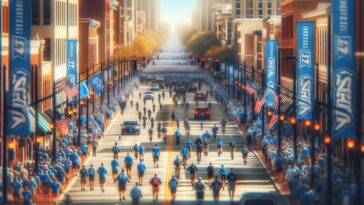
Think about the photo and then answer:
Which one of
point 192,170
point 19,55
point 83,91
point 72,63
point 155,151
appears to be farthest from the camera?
point 72,63

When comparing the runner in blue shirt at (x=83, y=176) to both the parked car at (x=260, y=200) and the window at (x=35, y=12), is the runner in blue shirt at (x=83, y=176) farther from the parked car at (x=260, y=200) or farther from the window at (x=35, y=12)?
the window at (x=35, y=12)

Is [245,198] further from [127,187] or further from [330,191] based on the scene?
[127,187]

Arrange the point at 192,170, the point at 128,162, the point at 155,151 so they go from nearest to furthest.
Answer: the point at 192,170 < the point at 128,162 < the point at 155,151

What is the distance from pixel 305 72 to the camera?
69375 millimetres

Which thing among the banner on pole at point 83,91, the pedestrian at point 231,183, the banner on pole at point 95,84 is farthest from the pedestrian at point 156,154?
the banner on pole at point 95,84

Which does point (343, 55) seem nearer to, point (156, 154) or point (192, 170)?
point (192, 170)

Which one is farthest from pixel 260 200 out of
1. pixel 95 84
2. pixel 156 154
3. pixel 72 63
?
pixel 95 84

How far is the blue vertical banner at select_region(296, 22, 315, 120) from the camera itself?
6556 cm

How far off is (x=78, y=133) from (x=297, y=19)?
40.3 metres

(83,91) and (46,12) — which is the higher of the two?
(46,12)

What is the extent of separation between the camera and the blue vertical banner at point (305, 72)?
215ft

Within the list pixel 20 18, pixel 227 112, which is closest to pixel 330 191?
pixel 20 18

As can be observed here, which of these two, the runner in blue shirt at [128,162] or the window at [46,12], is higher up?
the window at [46,12]

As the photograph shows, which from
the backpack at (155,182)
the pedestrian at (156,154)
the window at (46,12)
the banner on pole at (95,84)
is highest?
the window at (46,12)
